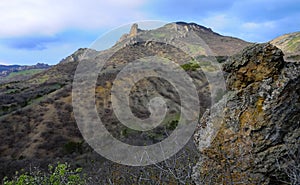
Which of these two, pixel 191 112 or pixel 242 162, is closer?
pixel 242 162

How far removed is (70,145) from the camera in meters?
24.7

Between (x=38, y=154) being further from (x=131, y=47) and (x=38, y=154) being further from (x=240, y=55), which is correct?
(x=131, y=47)

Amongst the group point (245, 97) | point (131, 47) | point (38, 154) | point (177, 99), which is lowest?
point (38, 154)

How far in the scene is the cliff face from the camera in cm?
458

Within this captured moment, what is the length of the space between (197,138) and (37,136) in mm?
23983

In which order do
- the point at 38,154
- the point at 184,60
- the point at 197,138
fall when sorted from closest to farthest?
the point at 197,138 → the point at 38,154 → the point at 184,60

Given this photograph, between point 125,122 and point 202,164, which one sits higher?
point 202,164

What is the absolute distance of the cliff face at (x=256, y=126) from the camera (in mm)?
4582

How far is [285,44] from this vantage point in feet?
398

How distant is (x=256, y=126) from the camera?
474 cm

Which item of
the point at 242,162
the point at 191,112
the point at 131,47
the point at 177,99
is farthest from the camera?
the point at 131,47

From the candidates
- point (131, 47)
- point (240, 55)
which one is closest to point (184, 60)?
point (131, 47)

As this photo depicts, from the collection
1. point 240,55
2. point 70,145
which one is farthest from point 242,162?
point 70,145

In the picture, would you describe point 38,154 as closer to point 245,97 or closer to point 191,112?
point 191,112
